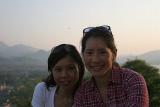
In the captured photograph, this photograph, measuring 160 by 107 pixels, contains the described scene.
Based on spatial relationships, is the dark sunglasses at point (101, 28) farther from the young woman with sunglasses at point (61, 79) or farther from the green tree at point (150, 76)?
the green tree at point (150, 76)

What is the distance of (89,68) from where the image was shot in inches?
157

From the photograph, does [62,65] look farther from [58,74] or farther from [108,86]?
[108,86]

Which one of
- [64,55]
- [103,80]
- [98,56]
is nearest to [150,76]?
[64,55]

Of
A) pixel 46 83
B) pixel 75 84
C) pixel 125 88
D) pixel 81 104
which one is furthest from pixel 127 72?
pixel 46 83

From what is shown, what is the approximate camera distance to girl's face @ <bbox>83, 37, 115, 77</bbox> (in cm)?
388

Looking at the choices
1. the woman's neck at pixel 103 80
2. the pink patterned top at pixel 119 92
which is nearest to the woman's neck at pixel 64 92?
the pink patterned top at pixel 119 92

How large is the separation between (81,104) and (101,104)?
0.67 feet

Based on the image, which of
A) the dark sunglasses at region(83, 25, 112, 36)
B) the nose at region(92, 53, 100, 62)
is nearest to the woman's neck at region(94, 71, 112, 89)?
the nose at region(92, 53, 100, 62)

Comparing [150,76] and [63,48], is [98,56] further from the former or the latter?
[150,76]

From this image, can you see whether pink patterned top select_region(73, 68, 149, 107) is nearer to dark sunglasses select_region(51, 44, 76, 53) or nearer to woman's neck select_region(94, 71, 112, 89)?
woman's neck select_region(94, 71, 112, 89)

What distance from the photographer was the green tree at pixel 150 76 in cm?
1906

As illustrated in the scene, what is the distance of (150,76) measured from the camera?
2170cm

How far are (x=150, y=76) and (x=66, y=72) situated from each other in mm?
17645

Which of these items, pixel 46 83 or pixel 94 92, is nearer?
pixel 94 92
